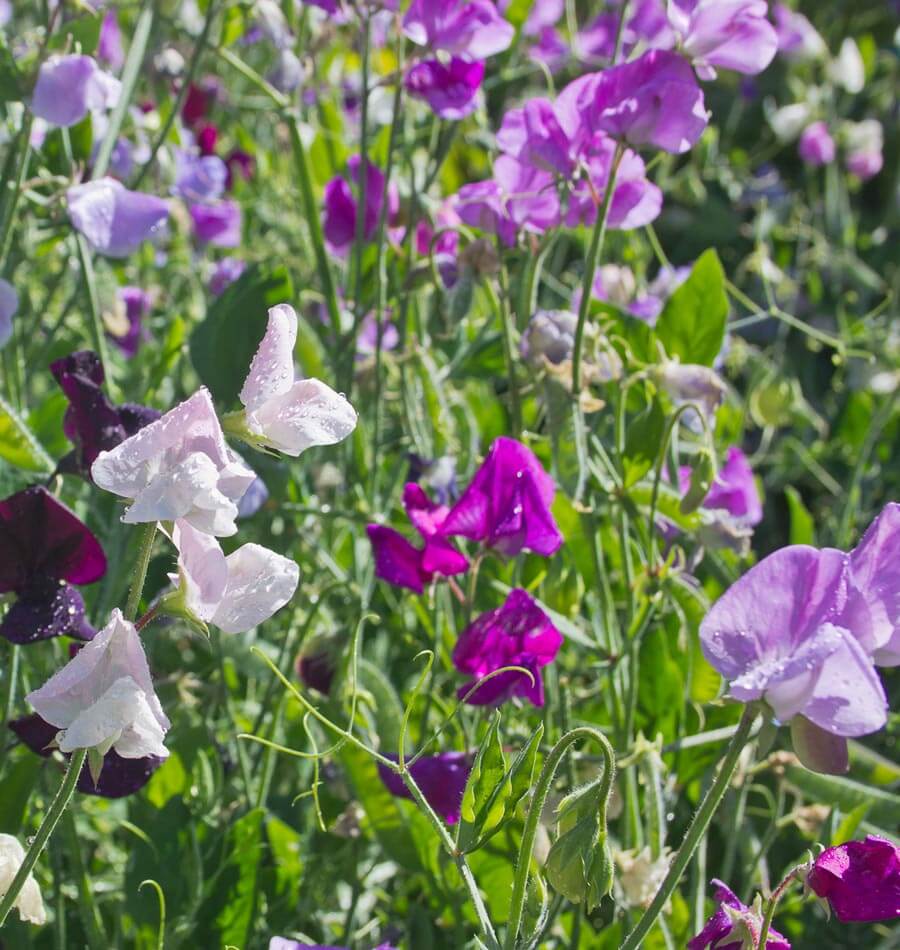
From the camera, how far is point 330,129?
1747 millimetres

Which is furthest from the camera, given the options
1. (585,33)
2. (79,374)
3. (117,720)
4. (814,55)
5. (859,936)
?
(814,55)

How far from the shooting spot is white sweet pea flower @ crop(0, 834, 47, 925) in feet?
2.36

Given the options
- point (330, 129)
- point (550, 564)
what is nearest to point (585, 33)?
point (330, 129)

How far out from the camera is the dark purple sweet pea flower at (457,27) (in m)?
1.18

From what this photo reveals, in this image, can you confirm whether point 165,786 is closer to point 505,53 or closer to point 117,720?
point 117,720

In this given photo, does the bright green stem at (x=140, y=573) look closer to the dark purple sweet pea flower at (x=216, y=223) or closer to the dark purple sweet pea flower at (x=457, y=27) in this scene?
the dark purple sweet pea flower at (x=457, y=27)

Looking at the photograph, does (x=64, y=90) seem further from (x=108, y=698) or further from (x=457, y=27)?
(x=108, y=698)

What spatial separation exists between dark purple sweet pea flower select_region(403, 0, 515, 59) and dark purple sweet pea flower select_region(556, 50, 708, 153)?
25 centimetres

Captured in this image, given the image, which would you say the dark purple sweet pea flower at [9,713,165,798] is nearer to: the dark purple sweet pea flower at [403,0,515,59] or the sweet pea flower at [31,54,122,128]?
the sweet pea flower at [31,54,122,128]

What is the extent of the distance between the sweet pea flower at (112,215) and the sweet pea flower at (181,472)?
0.48 m

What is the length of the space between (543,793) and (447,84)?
75 centimetres

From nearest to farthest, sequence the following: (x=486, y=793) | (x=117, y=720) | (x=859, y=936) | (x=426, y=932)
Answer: (x=117, y=720) → (x=486, y=793) → (x=426, y=932) → (x=859, y=936)

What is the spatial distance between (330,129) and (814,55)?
157cm

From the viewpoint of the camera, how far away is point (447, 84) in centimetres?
121
